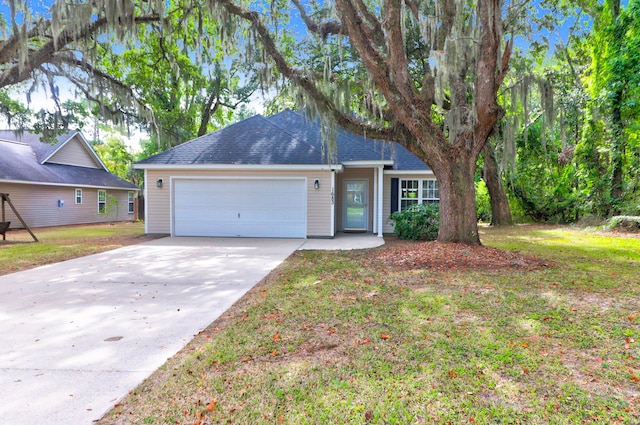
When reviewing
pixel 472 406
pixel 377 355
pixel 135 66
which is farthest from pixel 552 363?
pixel 135 66

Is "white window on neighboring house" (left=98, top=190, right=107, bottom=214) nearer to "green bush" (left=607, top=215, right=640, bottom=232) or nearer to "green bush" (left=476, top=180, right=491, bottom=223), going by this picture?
"green bush" (left=476, top=180, right=491, bottom=223)

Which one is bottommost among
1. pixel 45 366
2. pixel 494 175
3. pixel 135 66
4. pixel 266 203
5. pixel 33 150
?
pixel 45 366

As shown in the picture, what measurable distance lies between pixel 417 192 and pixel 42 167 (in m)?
16.7

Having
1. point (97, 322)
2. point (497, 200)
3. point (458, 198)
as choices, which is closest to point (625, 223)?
point (497, 200)

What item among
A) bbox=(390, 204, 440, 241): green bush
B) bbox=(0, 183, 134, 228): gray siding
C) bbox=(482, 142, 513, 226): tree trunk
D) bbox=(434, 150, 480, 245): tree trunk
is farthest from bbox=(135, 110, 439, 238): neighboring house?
bbox=(0, 183, 134, 228): gray siding

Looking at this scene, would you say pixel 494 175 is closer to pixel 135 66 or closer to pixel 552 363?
pixel 552 363

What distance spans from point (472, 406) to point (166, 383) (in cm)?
193

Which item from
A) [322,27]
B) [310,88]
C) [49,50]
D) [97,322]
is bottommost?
[97,322]

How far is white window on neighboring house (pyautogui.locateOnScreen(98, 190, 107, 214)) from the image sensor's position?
1903 cm

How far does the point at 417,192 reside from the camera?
40.7 ft

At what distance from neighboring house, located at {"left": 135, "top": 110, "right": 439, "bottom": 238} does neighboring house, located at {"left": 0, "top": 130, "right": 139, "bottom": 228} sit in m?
6.02

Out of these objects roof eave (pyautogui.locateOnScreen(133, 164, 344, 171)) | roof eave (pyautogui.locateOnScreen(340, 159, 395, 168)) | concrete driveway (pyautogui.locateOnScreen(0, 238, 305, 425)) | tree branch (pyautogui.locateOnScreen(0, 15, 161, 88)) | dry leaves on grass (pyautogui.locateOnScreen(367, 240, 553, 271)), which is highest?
tree branch (pyautogui.locateOnScreen(0, 15, 161, 88))

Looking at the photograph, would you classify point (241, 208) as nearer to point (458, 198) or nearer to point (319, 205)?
point (319, 205)

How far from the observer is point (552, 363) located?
2.55 metres
